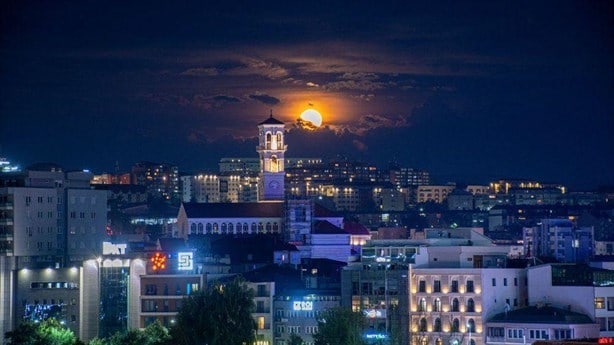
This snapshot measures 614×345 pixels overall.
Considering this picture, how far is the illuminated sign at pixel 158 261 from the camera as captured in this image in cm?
8831

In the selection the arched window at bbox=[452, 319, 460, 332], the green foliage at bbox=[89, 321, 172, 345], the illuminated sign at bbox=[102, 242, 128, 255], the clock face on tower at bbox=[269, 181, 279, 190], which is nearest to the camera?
the arched window at bbox=[452, 319, 460, 332]

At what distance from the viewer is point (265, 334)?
84.2 metres

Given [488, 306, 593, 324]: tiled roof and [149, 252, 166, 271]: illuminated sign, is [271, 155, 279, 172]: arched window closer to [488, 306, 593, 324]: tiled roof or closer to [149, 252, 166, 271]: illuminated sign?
[149, 252, 166, 271]: illuminated sign

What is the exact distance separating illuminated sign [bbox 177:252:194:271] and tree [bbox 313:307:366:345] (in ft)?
48.6

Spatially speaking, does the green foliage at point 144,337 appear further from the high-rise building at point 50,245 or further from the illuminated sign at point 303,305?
the high-rise building at point 50,245

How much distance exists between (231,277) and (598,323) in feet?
73.5

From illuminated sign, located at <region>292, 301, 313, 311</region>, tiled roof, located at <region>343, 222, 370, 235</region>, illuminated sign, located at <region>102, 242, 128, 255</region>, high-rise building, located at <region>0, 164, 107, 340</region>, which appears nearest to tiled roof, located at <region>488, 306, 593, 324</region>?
illuminated sign, located at <region>292, 301, 313, 311</region>

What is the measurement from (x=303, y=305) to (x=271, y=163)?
44409 millimetres

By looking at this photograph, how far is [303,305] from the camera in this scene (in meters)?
85.6

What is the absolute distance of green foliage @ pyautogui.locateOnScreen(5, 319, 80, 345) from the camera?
77312 mm

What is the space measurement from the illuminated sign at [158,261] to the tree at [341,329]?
1461cm

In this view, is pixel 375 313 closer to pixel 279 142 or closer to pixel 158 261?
pixel 158 261

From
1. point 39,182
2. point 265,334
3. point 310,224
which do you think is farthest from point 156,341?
point 310,224

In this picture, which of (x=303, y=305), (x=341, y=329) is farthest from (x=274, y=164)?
(x=341, y=329)
